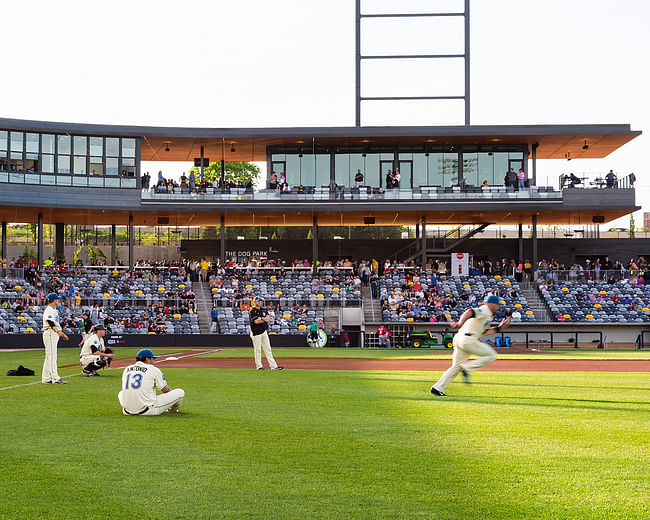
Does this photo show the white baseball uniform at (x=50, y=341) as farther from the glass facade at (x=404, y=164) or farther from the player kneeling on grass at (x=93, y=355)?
the glass facade at (x=404, y=164)

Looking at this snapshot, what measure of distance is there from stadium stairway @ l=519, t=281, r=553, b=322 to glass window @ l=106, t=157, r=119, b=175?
27047 millimetres

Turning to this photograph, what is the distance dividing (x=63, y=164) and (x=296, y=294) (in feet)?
59.7

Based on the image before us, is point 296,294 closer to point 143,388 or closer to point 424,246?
point 424,246

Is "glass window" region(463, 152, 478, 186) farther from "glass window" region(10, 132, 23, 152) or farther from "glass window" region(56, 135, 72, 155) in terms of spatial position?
"glass window" region(10, 132, 23, 152)

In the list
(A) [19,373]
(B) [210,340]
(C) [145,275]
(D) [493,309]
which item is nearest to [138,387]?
(D) [493,309]

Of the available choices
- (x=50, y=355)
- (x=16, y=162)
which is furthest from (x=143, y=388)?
(x=16, y=162)

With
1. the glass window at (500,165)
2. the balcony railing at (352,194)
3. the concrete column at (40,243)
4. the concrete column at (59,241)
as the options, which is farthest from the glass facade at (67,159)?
the glass window at (500,165)

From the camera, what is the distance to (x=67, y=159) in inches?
2020

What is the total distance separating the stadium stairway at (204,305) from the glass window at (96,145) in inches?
454

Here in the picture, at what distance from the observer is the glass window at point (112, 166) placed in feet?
171

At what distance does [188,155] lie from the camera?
58562mm

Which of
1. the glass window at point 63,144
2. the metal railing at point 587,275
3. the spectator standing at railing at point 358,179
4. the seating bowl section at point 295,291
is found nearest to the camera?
the seating bowl section at point 295,291

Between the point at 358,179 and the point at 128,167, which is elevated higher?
the point at 128,167

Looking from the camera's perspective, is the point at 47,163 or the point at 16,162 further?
the point at 47,163
